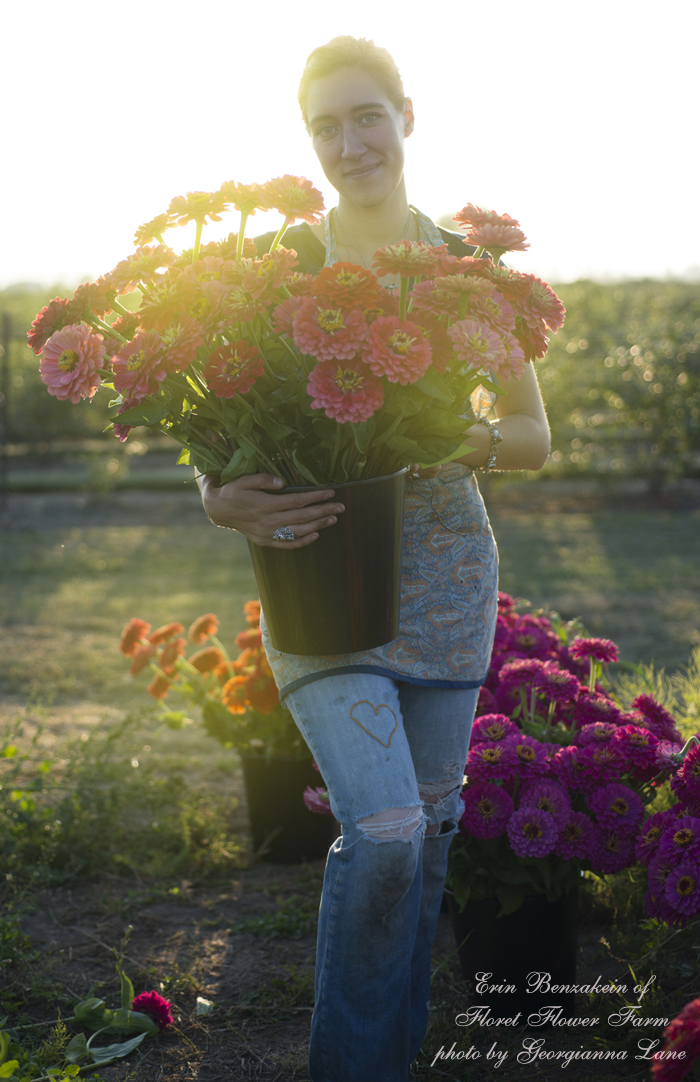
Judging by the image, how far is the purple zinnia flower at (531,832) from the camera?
1.71 m

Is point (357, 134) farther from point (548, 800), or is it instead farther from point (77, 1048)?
point (77, 1048)

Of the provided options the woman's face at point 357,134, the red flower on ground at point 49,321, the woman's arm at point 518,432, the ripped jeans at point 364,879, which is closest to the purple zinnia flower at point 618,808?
the ripped jeans at point 364,879

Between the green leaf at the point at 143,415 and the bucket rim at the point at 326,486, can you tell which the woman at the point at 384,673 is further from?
the green leaf at the point at 143,415

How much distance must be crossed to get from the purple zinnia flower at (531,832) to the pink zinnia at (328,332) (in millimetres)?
1044

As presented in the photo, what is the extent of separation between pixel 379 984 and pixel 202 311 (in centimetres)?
101

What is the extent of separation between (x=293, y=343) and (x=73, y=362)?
11.8 inches

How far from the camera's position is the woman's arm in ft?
4.74

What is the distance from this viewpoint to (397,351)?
44.1 inches

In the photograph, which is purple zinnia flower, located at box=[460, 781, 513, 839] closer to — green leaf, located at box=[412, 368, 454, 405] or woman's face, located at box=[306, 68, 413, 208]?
green leaf, located at box=[412, 368, 454, 405]

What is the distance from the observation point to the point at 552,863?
5.96ft

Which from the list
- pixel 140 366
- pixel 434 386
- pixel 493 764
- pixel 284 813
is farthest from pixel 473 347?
pixel 284 813

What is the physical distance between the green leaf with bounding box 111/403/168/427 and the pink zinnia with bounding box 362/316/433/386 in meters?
0.30

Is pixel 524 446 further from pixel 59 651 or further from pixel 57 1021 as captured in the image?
pixel 59 651

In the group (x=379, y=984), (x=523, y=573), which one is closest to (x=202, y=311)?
(x=379, y=984)
